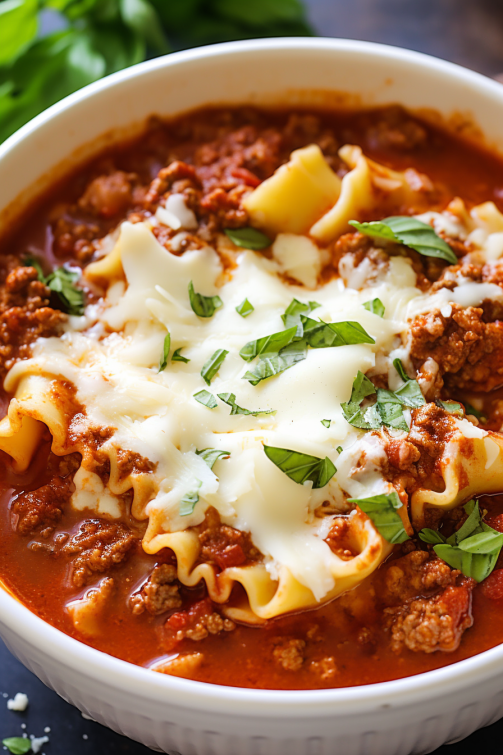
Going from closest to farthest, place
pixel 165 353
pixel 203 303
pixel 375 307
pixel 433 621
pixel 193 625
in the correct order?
1. pixel 433 621
2. pixel 193 625
3. pixel 165 353
4. pixel 375 307
5. pixel 203 303

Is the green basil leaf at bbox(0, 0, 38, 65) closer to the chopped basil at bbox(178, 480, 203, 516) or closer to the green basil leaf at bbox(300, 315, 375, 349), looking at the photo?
the green basil leaf at bbox(300, 315, 375, 349)

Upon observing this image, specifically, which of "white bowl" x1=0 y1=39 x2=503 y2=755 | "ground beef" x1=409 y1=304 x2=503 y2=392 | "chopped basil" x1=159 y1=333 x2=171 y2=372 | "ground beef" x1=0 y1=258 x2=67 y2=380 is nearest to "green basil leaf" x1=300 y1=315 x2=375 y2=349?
"ground beef" x1=409 y1=304 x2=503 y2=392

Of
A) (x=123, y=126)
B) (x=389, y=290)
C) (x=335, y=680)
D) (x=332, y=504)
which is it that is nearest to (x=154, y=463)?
(x=332, y=504)

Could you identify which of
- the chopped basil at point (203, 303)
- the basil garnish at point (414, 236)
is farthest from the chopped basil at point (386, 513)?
the basil garnish at point (414, 236)

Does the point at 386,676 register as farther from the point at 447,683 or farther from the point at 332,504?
the point at 332,504

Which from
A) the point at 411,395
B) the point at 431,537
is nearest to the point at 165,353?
the point at 411,395

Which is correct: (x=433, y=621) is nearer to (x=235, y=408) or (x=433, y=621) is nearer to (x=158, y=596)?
(x=158, y=596)
